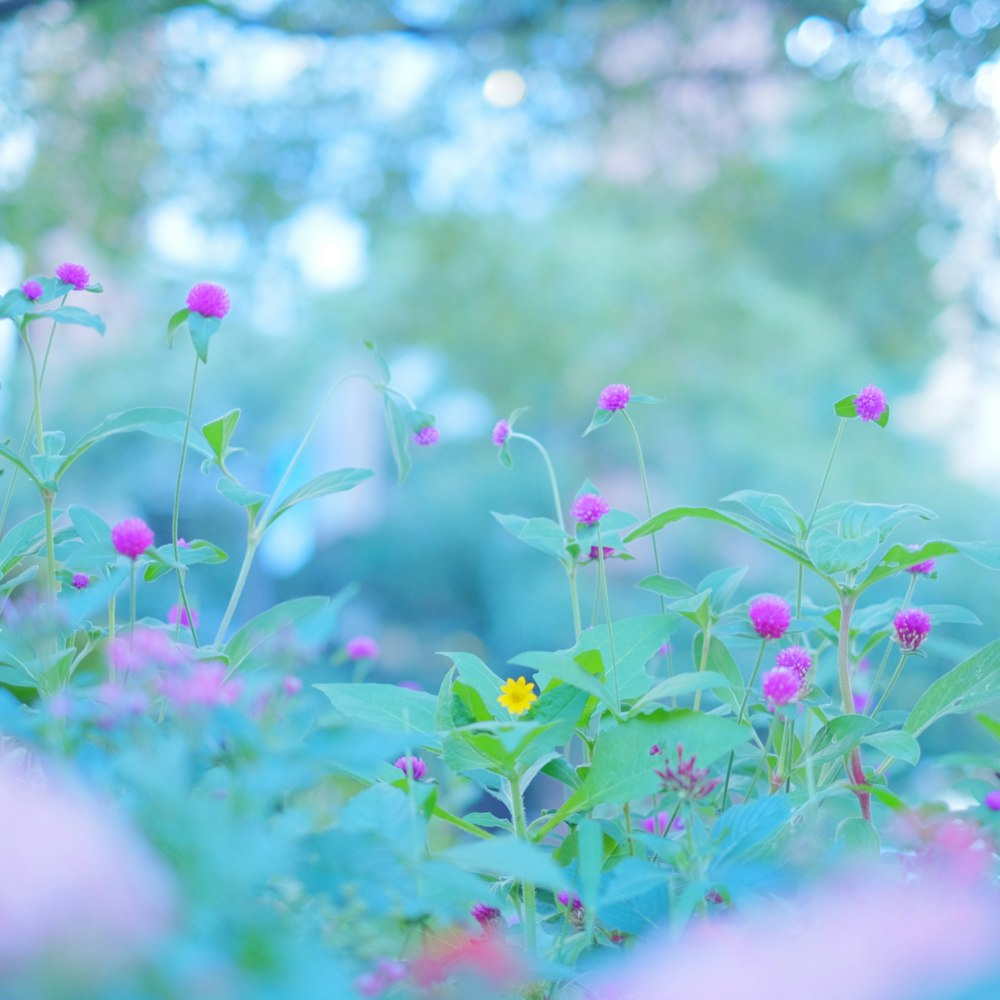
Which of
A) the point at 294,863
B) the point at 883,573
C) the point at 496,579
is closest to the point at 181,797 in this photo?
the point at 294,863

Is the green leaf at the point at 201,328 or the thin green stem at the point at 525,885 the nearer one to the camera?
the thin green stem at the point at 525,885

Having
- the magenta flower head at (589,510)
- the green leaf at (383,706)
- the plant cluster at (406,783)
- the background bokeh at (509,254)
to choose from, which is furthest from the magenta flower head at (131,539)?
the background bokeh at (509,254)

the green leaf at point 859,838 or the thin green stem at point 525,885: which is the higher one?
the green leaf at point 859,838

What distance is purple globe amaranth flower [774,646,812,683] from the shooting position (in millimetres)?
491

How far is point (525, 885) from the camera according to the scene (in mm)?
428

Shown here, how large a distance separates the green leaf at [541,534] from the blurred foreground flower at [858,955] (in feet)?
0.80

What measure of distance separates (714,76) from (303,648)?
3.33 metres

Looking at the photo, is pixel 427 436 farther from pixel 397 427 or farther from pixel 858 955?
pixel 858 955

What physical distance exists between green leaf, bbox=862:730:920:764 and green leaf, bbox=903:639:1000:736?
4 centimetres

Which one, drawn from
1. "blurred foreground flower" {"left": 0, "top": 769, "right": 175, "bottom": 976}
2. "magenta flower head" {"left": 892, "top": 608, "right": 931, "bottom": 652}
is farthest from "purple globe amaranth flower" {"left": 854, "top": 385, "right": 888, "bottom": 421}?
"blurred foreground flower" {"left": 0, "top": 769, "right": 175, "bottom": 976}

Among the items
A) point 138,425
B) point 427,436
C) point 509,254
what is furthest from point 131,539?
point 509,254

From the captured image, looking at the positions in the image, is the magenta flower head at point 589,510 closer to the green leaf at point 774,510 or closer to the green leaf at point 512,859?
the green leaf at point 774,510

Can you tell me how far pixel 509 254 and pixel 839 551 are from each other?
12.4 feet

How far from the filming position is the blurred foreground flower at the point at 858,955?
0.87 ft
